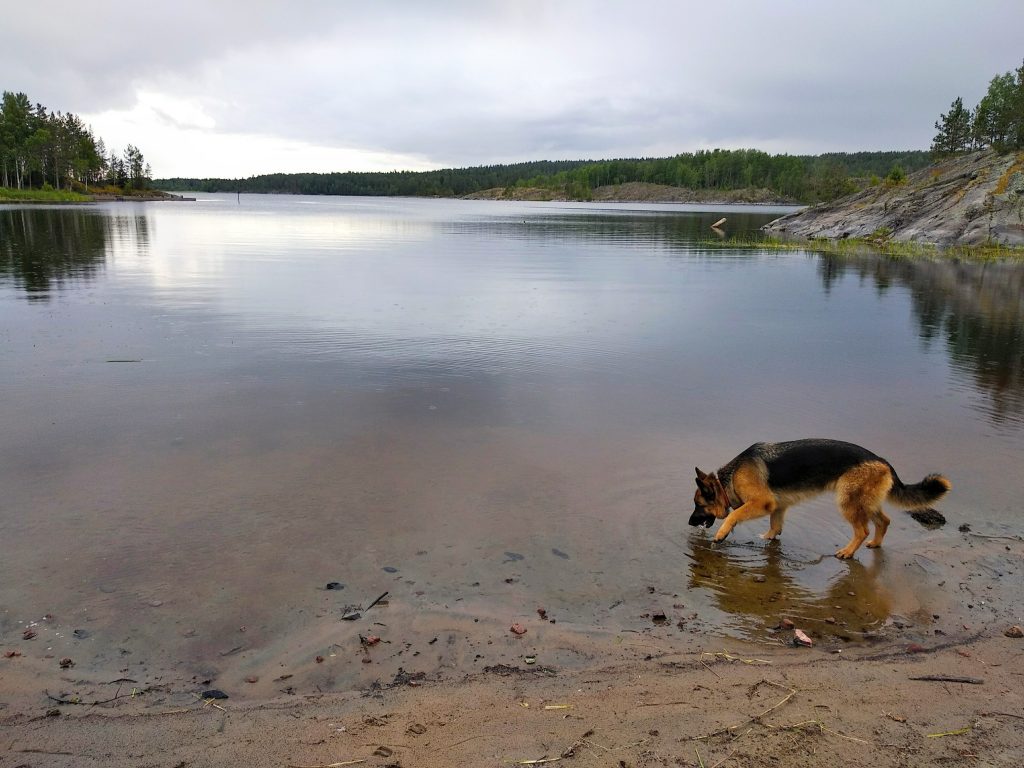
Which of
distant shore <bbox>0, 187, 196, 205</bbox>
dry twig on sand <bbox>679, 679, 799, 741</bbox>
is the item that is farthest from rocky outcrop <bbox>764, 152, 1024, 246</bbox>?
distant shore <bbox>0, 187, 196, 205</bbox>

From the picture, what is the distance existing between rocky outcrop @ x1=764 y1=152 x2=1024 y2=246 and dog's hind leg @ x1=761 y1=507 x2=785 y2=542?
50.7 meters

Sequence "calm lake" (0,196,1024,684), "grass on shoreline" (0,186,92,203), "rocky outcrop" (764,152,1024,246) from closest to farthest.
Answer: "calm lake" (0,196,1024,684) → "rocky outcrop" (764,152,1024,246) → "grass on shoreline" (0,186,92,203)

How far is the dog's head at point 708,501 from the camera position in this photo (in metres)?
7.17

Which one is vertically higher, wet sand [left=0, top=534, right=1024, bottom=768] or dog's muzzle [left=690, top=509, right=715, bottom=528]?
dog's muzzle [left=690, top=509, right=715, bottom=528]

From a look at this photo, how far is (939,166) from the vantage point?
74.6 meters

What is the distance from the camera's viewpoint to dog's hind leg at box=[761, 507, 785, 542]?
284 inches

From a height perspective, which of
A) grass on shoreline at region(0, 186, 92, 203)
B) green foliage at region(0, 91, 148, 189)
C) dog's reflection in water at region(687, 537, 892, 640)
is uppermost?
green foliage at region(0, 91, 148, 189)

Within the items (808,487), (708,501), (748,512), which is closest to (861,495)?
(808,487)

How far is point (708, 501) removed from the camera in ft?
23.6

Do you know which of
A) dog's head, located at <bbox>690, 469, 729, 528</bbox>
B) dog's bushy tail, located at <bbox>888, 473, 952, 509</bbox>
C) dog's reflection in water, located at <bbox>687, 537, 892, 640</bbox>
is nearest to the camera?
dog's reflection in water, located at <bbox>687, 537, 892, 640</bbox>

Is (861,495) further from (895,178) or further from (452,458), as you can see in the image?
(895,178)

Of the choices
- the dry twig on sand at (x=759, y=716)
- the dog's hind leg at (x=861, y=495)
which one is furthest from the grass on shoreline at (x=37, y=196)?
the dry twig on sand at (x=759, y=716)

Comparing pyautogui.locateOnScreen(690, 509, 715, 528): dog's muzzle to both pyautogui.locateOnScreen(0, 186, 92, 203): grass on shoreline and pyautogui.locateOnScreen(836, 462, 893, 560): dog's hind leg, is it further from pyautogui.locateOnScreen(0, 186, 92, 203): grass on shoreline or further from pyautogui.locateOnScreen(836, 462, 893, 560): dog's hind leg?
pyautogui.locateOnScreen(0, 186, 92, 203): grass on shoreline

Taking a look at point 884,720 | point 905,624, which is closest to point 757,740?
point 884,720
